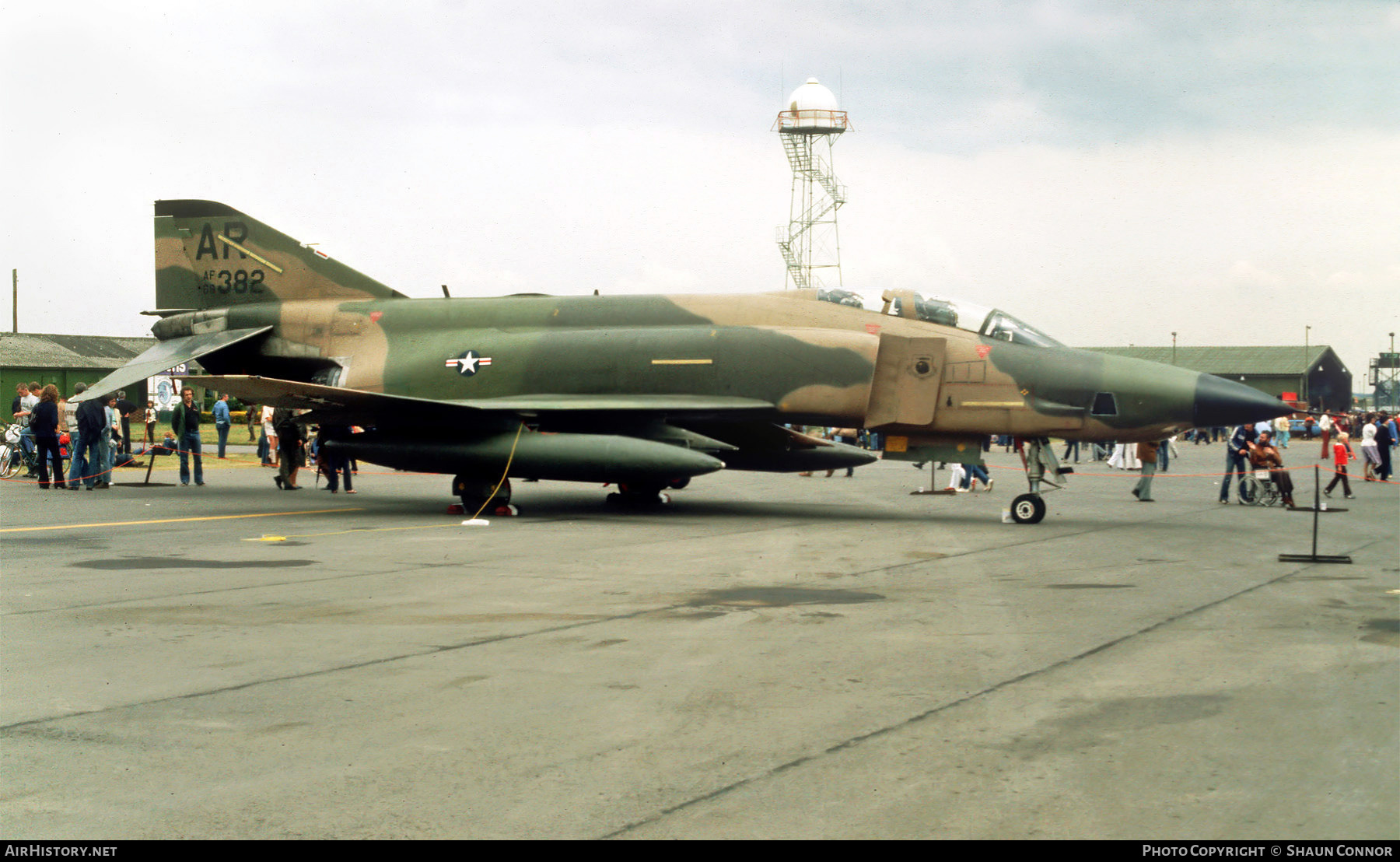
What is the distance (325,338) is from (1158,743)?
16.3 m

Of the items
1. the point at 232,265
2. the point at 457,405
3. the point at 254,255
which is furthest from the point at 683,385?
the point at 232,265

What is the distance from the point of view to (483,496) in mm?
15938

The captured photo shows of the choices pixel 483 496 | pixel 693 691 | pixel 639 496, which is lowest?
pixel 693 691

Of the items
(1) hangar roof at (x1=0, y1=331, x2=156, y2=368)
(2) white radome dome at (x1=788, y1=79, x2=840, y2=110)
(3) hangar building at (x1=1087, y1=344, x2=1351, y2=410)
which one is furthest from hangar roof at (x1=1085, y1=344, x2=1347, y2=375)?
(1) hangar roof at (x1=0, y1=331, x2=156, y2=368)

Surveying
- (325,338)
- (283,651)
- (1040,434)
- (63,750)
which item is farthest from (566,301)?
(63,750)

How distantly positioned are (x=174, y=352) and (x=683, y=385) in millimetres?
8853

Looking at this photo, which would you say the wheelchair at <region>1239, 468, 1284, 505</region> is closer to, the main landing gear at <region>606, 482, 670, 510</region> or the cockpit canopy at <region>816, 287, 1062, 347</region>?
the cockpit canopy at <region>816, 287, 1062, 347</region>

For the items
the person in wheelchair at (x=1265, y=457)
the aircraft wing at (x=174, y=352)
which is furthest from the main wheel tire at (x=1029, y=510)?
the aircraft wing at (x=174, y=352)

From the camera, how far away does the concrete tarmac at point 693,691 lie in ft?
13.2

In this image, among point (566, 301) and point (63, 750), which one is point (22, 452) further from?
point (63, 750)

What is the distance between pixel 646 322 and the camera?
669 inches

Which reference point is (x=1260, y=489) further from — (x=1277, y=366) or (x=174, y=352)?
(x=1277, y=366)
